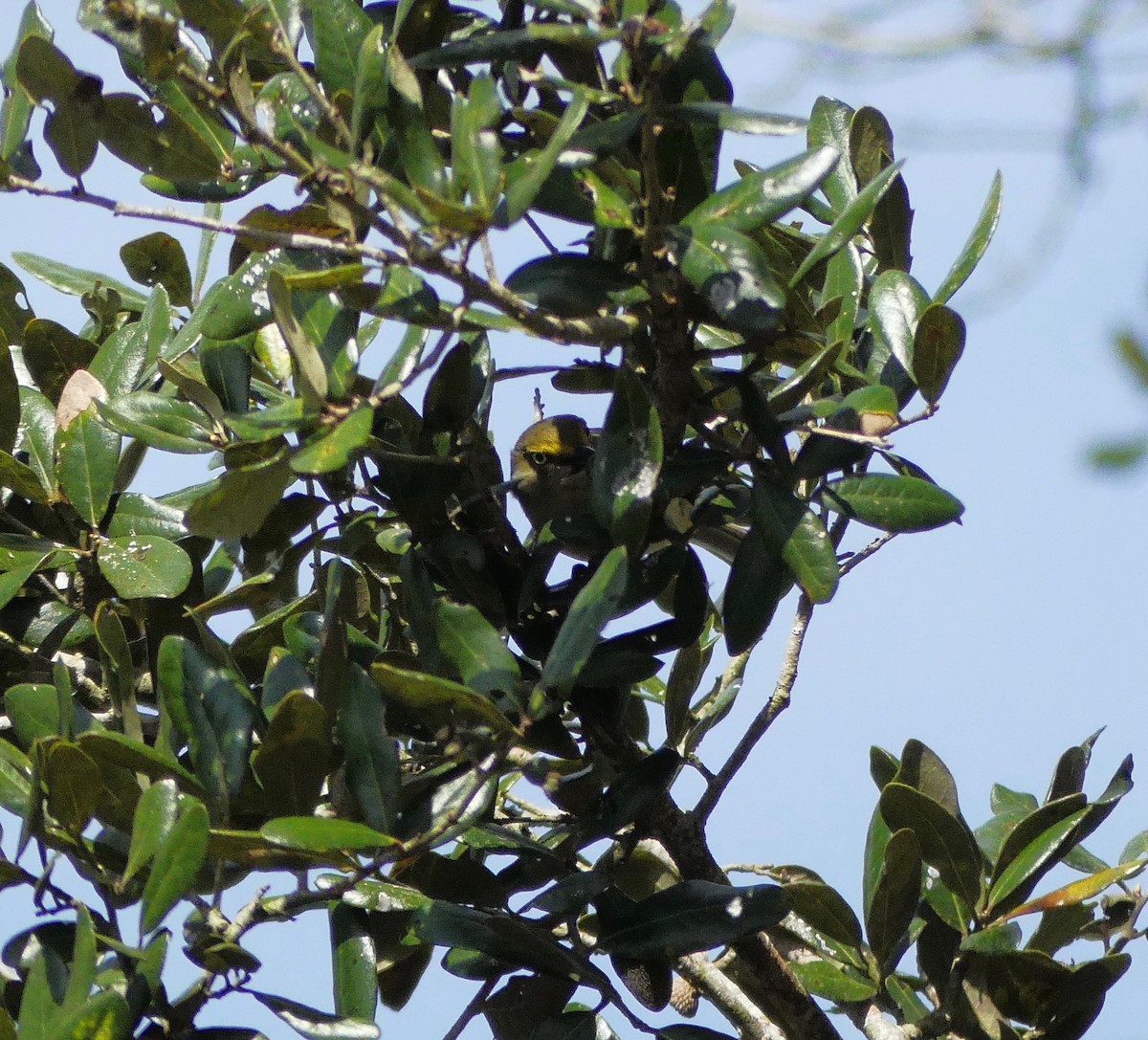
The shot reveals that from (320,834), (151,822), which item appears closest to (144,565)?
(151,822)

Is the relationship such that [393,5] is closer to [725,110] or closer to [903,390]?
[725,110]

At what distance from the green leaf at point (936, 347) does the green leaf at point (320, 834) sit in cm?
63

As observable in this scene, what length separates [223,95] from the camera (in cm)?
98

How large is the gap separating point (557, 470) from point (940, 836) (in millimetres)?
1339

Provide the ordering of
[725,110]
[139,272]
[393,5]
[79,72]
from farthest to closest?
[139,272] → [393,5] → [79,72] → [725,110]

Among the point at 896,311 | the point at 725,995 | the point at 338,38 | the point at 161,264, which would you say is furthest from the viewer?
the point at 161,264

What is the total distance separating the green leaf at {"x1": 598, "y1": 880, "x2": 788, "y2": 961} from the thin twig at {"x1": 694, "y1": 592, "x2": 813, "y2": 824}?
17 centimetres

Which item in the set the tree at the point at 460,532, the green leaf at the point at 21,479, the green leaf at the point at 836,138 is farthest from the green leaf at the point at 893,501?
the green leaf at the point at 21,479

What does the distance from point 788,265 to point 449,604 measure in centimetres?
51

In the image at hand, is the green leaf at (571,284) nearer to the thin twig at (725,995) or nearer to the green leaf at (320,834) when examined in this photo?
the green leaf at (320,834)

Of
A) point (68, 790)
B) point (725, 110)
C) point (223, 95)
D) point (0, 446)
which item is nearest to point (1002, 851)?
point (725, 110)

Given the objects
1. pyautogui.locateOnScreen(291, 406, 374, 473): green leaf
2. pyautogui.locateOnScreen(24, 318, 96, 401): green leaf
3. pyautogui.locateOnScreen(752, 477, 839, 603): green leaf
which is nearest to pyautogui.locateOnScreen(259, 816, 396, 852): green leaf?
pyautogui.locateOnScreen(291, 406, 374, 473): green leaf

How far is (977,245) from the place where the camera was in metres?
1.21

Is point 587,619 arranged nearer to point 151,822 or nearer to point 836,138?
point 151,822
